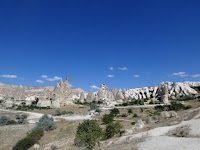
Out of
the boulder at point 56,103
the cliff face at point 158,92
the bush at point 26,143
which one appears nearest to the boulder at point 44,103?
the boulder at point 56,103


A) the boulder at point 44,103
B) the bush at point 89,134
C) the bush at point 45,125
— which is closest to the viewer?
the bush at point 89,134

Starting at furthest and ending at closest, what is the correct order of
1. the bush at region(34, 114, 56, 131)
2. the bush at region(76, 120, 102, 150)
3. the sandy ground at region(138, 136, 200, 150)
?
the bush at region(34, 114, 56, 131)
the bush at region(76, 120, 102, 150)
the sandy ground at region(138, 136, 200, 150)

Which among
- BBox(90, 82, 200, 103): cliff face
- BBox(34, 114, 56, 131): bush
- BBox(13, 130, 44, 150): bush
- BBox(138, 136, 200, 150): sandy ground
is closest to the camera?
BBox(138, 136, 200, 150): sandy ground

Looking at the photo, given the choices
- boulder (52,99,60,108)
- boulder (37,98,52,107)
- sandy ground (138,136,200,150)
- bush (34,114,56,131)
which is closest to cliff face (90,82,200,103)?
boulder (52,99,60,108)

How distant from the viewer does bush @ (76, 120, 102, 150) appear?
62.4 ft

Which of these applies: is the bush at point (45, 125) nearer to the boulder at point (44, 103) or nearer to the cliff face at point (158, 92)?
the boulder at point (44, 103)

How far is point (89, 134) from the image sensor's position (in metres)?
19.6

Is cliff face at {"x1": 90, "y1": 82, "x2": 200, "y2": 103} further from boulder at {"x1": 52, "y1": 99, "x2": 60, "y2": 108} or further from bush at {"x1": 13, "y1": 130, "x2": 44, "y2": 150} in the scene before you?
bush at {"x1": 13, "y1": 130, "x2": 44, "y2": 150}

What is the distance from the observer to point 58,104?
8469 centimetres

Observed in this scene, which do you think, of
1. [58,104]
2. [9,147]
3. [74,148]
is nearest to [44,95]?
[58,104]

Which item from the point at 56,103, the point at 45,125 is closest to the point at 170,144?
the point at 45,125

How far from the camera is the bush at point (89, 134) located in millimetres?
19016

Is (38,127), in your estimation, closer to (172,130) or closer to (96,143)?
(96,143)

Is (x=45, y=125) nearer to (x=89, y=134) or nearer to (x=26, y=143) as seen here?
(x=26, y=143)
